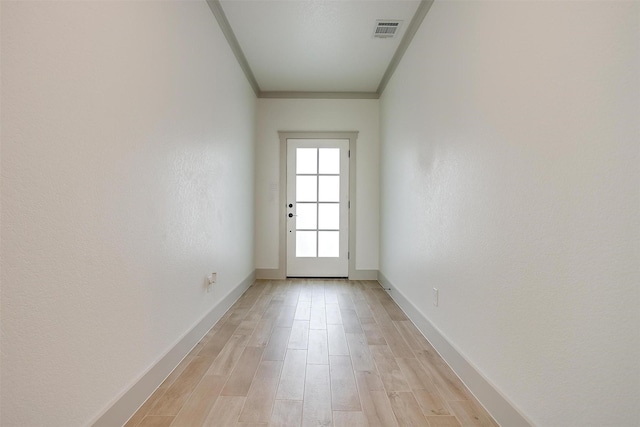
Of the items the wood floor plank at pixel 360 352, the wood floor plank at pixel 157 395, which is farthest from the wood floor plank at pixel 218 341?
the wood floor plank at pixel 360 352

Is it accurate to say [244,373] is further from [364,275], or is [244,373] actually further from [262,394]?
[364,275]

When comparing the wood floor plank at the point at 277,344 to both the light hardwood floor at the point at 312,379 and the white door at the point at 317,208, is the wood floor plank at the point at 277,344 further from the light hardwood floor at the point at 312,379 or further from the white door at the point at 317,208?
the white door at the point at 317,208

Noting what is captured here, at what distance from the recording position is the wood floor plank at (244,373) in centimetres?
198

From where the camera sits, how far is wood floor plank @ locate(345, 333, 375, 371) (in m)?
2.31

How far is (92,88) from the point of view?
1.45m

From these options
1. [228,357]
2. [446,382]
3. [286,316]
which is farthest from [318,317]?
[446,382]

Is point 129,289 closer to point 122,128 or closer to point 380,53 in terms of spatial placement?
point 122,128

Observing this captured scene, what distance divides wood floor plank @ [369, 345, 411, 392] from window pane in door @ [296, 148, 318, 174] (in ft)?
10.7

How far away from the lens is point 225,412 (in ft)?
5.77

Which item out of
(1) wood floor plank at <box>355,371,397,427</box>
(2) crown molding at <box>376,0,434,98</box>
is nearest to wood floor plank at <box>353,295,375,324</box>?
(1) wood floor plank at <box>355,371,397,427</box>

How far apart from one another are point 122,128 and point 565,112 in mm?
1741

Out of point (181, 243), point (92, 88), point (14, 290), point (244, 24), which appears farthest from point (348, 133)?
point (14, 290)

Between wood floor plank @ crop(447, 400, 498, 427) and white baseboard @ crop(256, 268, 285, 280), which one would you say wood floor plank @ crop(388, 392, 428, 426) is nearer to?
wood floor plank @ crop(447, 400, 498, 427)

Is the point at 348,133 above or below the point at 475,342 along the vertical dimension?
above
